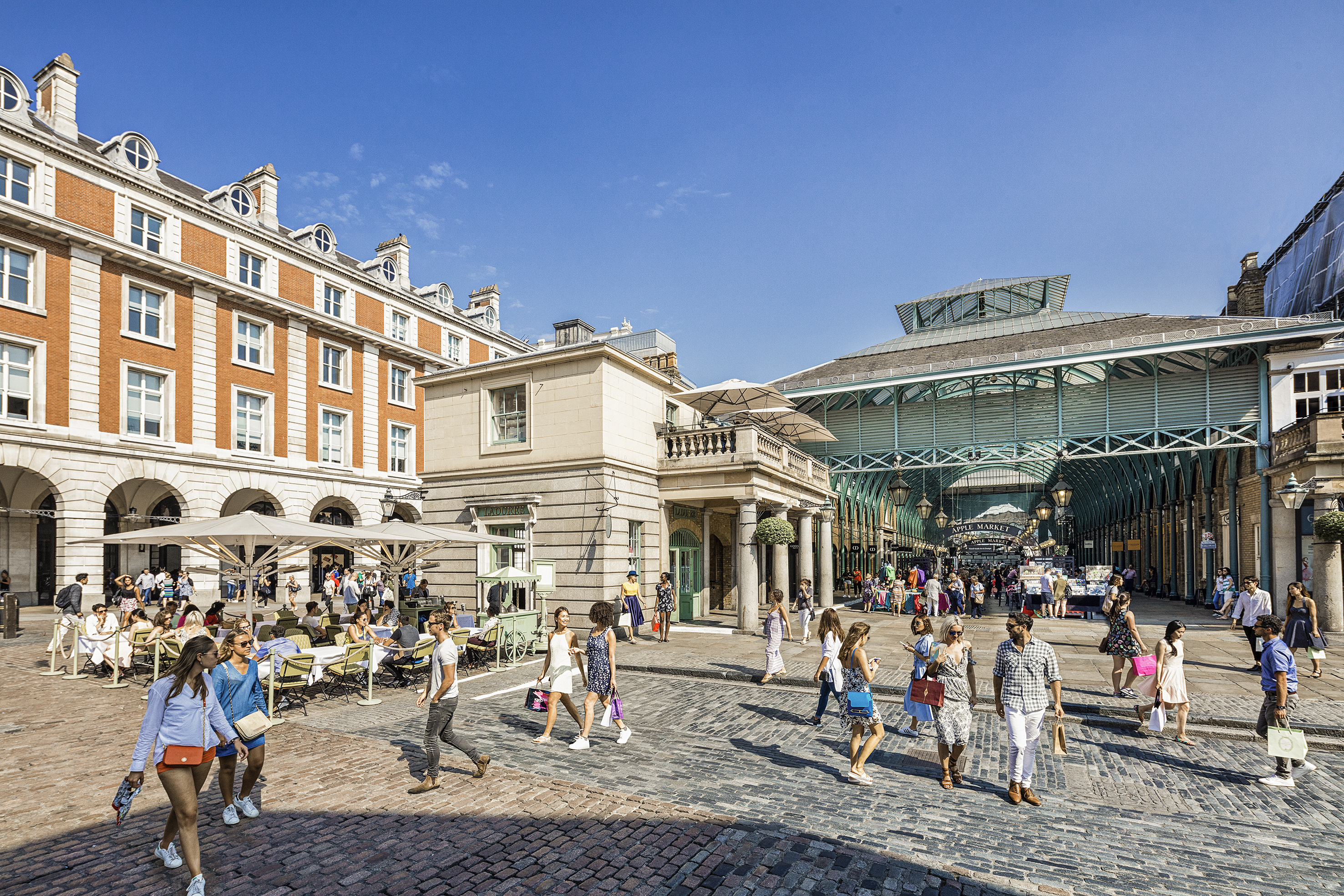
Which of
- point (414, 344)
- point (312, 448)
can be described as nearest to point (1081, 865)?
point (312, 448)

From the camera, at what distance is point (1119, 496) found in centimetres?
4319

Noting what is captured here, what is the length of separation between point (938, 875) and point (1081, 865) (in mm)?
1200

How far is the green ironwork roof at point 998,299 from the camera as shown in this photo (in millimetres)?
38656

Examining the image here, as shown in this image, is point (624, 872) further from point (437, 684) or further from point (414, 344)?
point (414, 344)

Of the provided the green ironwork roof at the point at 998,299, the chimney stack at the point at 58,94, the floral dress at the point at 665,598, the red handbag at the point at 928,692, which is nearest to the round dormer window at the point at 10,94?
the chimney stack at the point at 58,94

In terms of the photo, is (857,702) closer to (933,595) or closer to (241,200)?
(933,595)

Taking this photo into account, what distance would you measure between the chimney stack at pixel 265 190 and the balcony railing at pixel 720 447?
26770mm

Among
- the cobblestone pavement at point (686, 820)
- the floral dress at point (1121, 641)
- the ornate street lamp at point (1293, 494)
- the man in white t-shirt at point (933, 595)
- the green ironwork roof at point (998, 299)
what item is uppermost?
the green ironwork roof at point (998, 299)

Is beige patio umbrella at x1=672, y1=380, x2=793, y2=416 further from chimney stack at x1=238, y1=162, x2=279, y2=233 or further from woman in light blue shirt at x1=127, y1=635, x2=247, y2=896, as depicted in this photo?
chimney stack at x1=238, y1=162, x2=279, y2=233

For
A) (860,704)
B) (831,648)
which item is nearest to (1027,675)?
(860,704)

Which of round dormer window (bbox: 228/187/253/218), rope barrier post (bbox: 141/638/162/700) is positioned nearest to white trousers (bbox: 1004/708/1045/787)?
rope barrier post (bbox: 141/638/162/700)

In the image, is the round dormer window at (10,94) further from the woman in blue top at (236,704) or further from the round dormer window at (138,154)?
the woman in blue top at (236,704)

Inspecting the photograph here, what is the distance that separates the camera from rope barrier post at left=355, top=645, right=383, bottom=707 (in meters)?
11.0

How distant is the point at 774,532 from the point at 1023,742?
1223cm
